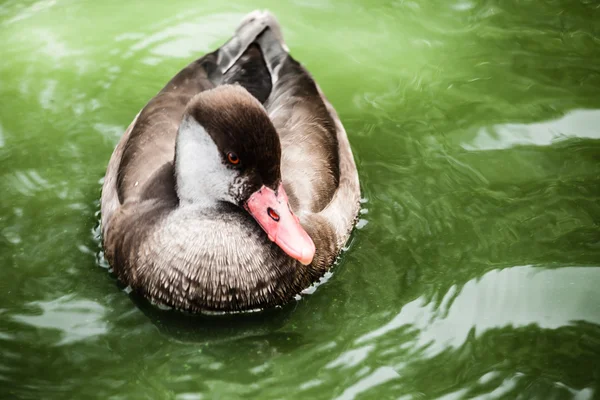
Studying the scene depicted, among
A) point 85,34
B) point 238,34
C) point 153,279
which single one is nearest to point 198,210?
point 153,279

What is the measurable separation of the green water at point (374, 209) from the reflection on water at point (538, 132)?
15 millimetres

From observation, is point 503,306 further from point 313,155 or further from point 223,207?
point 223,207

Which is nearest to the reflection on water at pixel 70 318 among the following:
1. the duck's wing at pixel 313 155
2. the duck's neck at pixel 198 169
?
the duck's neck at pixel 198 169

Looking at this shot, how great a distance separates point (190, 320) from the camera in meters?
5.21

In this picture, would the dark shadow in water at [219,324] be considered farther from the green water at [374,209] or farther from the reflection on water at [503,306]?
the reflection on water at [503,306]

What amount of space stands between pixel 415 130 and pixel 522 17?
6.76 feet

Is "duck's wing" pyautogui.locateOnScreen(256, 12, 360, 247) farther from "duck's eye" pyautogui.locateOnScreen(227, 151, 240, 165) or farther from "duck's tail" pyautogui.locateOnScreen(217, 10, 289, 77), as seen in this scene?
"duck's eye" pyautogui.locateOnScreen(227, 151, 240, 165)

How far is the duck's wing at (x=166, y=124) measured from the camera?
5441 millimetres

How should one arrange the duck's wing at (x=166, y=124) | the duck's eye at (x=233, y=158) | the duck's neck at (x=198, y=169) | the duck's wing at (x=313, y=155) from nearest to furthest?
the duck's eye at (x=233, y=158)
the duck's neck at (x=198, y=169)
the duck's wing at (x=166, y=124)
the duck's wing at (x=313, y=155)

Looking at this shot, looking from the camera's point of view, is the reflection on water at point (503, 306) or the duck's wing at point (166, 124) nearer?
the reflection on water at point (503, 306)

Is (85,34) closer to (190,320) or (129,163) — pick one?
(129,163)

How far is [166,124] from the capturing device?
584 cm

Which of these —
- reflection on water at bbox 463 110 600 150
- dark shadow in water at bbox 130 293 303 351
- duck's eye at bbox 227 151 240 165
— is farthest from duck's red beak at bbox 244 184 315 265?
reflection on water at bbox 463 110 600 150

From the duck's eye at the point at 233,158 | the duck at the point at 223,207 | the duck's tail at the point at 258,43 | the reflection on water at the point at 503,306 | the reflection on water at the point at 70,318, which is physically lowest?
the reflection on water at the point at 70,318
